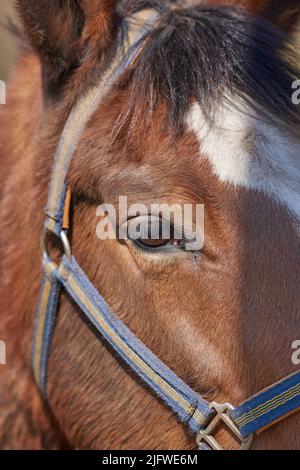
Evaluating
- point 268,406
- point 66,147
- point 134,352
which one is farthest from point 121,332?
point 66,147

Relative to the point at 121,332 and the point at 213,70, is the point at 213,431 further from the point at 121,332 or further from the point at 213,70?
the point at 213,70

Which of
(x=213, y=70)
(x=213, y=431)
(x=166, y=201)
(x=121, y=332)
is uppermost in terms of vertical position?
(x=213, y=70)

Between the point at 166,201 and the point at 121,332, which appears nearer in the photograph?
the point at 166,201

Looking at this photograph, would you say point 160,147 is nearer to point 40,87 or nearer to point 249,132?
point 249,132

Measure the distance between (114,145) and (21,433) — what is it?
101 centimetres

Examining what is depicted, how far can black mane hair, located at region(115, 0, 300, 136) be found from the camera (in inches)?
62.2

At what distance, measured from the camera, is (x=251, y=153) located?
1.49 metres

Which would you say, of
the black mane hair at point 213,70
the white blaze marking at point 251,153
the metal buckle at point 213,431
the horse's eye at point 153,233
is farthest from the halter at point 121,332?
the white blaze marking at point 251,153

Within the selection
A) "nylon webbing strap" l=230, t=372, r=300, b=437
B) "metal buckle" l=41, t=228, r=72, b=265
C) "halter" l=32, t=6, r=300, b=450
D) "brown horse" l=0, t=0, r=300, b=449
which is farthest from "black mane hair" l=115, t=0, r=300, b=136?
"nylon webbing strap" l=230, t=372, r=300, b=437

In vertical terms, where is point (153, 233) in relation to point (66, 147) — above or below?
below

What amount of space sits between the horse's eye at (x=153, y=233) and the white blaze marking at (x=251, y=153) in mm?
190

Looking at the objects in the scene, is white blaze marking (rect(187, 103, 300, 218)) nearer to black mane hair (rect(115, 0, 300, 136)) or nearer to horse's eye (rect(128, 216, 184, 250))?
black mane hair (rect(115, 0, 300, 136))

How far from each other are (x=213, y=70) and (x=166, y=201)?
0.39 m
